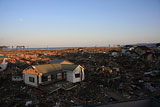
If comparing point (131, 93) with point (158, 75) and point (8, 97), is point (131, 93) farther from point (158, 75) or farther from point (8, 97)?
point (8, 97)

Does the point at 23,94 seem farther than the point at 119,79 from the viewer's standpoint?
No

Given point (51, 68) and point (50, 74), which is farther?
point (51, 68)

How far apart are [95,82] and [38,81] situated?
8.05 meters

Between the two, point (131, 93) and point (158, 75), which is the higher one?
point (158, 75)

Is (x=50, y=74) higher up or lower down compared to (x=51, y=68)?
lower down

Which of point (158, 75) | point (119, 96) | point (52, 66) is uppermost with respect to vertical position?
point (52, 66)

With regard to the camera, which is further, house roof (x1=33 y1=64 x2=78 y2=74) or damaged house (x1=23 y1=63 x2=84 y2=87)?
house roof (x1=33 y1=64 x2=78 y2=74)

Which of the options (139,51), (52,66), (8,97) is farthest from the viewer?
(139,51)

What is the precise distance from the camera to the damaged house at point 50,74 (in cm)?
1355

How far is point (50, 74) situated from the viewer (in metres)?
14.1

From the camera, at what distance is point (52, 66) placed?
16047 millimetres

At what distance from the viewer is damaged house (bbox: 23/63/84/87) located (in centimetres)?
1355

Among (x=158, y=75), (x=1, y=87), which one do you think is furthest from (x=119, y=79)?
(x=1, y=87)

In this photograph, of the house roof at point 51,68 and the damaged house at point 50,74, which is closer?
the damaged house at point 50,74
